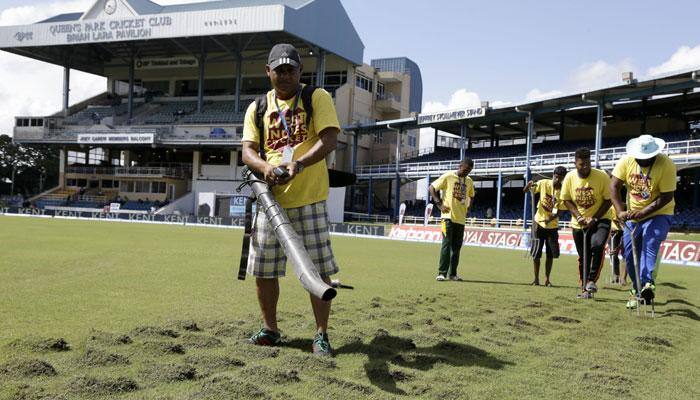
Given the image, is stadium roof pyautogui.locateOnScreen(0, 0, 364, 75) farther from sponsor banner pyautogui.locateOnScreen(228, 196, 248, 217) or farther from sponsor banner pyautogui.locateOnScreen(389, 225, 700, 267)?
sponsor banner pyautogui.locateOnScreen(389, 225, 700, 267)

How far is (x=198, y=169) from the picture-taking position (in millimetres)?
53875

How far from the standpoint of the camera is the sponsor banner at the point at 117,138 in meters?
51.6

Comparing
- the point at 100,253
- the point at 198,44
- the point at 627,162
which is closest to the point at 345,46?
the point at 198,44

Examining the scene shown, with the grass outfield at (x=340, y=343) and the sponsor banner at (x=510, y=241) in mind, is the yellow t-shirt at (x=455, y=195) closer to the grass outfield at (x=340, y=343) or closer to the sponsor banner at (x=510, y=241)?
the grass outfield at (x=340, y=343)

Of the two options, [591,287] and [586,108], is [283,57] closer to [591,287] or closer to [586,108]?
[591,287]

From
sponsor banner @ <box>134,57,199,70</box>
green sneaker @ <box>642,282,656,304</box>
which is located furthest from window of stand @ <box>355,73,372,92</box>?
green sneaker @ <box>642,282,656,304</box>

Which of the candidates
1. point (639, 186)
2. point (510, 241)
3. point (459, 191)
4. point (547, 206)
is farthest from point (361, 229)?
point (639, 186)

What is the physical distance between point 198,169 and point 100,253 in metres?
42.7

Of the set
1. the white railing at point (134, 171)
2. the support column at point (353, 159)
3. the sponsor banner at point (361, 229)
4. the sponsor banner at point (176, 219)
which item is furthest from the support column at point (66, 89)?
the sponsor banner at point (361, 229)

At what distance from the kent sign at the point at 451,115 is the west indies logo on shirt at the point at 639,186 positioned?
3482cm

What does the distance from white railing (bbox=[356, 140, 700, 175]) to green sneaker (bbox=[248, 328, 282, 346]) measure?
3017cm

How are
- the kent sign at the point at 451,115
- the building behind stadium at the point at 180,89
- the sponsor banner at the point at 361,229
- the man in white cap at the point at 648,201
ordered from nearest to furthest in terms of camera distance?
the man in white cap at the point at 648,201
the sponsor banner at the point at 361,229
the kent sign at the point at 451,115
the building behind stadium at the point at 180,89

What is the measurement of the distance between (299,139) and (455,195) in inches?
241

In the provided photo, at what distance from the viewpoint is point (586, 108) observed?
4059 cm
